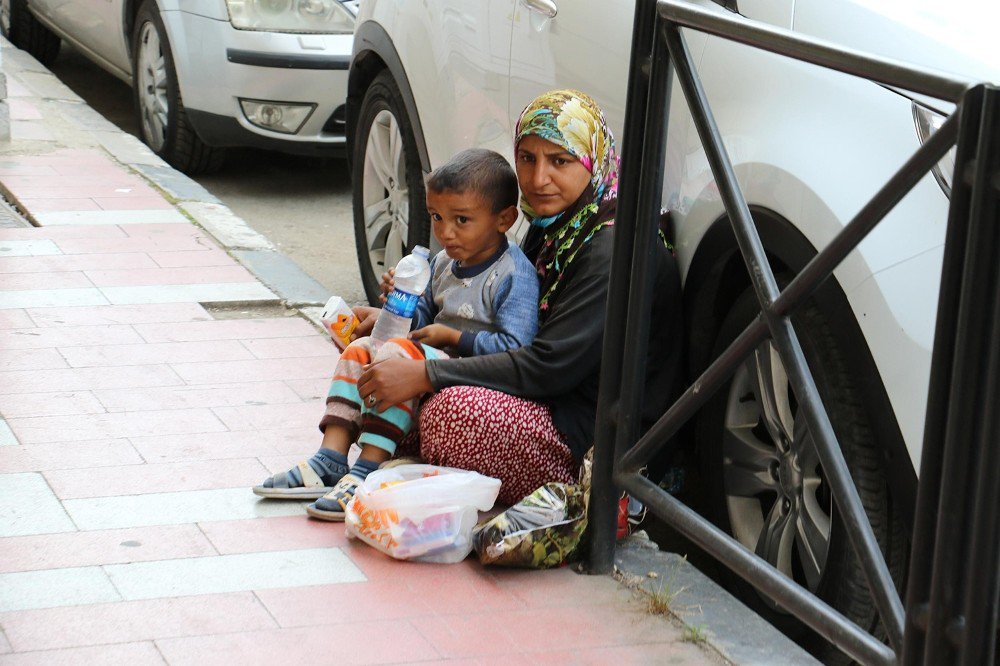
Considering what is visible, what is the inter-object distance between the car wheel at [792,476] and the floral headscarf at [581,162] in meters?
0.44

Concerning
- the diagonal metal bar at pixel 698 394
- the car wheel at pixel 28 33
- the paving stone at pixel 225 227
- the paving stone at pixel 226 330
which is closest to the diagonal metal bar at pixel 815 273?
the diagonal metal bar at pixel 698 394

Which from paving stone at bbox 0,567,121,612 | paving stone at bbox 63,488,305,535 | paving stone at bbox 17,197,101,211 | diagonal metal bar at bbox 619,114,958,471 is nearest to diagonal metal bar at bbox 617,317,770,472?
diagonal metal bar at bbox 619,114,958,471

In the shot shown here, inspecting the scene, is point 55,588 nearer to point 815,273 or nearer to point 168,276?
point 815,273

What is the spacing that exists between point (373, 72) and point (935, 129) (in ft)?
10.1

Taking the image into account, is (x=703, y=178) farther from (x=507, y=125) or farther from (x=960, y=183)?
(x=960, y=183)

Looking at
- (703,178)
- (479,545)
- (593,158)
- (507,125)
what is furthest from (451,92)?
(479,545)

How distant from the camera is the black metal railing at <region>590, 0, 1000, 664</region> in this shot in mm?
1857

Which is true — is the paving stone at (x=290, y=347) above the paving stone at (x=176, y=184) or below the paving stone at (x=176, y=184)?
below

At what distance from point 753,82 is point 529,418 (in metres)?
0.94

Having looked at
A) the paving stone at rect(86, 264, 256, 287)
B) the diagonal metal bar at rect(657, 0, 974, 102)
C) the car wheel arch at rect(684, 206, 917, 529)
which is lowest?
the paving stone at rect(86, 264, 256, 287)

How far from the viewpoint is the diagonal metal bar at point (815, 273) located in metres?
1.99

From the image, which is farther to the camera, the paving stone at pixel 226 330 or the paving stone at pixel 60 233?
the paving stone at pixel 60 233

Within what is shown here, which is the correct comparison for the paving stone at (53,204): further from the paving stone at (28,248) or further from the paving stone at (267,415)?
the paving stone at (267,415)

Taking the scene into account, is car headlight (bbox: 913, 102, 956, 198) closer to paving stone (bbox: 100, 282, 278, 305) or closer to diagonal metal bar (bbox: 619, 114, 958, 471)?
diagonal metal bar (bbox: 619, 114, 958, 471)
